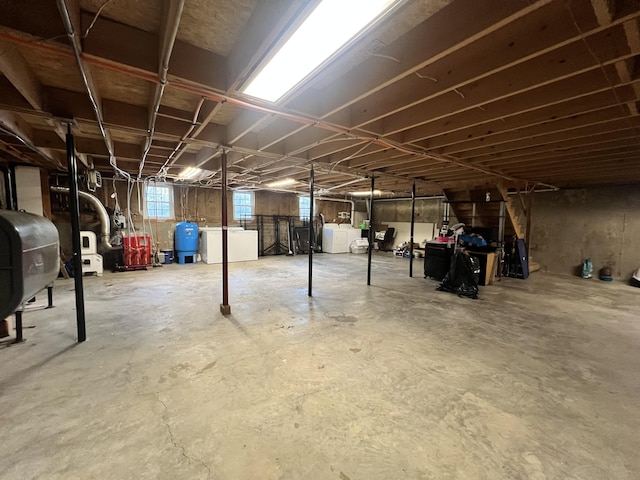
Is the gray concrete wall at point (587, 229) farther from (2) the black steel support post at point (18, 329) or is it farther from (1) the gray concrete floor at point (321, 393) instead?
(2) the black steel support post at point (18, 329)

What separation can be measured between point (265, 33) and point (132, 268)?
263 inches

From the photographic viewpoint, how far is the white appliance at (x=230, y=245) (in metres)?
7.27

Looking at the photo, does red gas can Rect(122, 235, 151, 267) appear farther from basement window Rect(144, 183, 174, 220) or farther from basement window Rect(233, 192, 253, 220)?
basement window Rect(233, 192, 253, 220)

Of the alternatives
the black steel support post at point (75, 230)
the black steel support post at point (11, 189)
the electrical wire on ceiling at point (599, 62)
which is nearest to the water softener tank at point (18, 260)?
the black steel support post at point (75, 230)

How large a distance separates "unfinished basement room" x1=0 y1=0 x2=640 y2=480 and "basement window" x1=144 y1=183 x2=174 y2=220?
236 centimetres

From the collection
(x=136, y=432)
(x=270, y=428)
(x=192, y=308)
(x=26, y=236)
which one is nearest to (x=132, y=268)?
(x=192, y=308)

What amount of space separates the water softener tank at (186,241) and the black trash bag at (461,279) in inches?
245

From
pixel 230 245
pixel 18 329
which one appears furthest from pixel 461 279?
pixel 18 329

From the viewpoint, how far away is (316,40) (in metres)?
1.34

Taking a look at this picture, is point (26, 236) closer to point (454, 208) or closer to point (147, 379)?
point (147, 379)

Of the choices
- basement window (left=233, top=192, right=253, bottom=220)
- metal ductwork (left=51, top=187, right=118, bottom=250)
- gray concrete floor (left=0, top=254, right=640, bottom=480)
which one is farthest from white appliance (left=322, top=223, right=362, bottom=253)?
metal ductwork (left=51, top=187, right=118, bottom=250)

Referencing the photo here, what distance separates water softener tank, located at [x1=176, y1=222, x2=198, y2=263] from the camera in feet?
23.3

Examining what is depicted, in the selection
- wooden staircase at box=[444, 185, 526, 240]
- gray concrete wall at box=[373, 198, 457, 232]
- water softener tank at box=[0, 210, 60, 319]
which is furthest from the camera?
gray concrete wall at box=[373, 198, 457, 232]

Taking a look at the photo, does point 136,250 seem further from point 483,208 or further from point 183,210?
point 483,208
